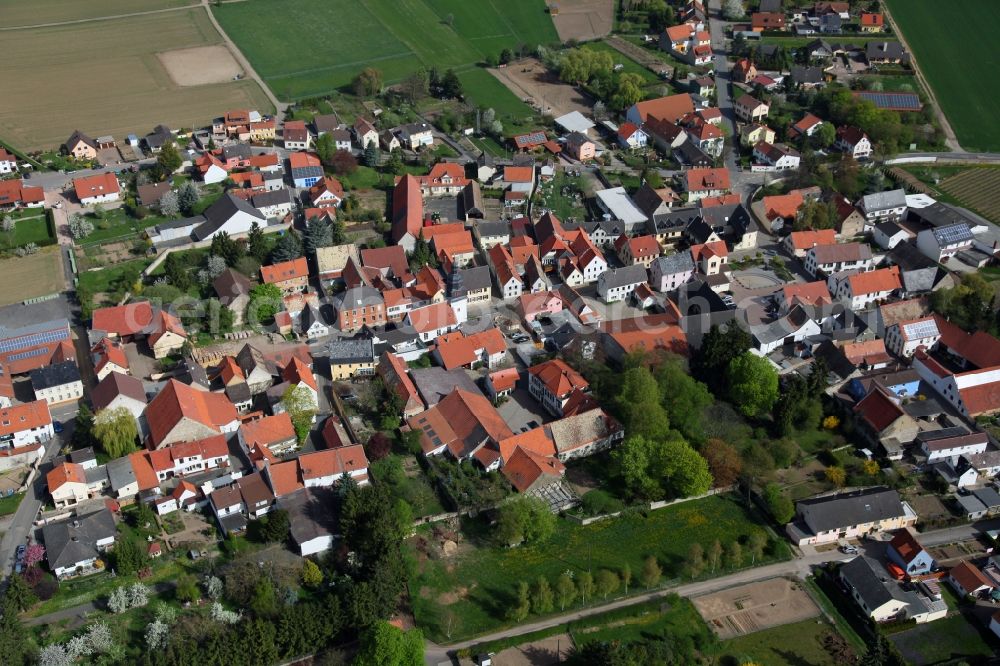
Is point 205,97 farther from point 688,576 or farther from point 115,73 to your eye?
point 688,576

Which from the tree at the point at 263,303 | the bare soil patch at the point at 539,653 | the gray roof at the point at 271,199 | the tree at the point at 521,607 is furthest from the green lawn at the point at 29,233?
the bare soil patch at the point at 539,653

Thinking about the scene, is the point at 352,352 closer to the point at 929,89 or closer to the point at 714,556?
the point at 714,556

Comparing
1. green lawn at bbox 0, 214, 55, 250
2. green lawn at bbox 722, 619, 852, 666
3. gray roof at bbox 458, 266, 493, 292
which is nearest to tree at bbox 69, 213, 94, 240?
green lawn at bbox 0, 214, 55, 250

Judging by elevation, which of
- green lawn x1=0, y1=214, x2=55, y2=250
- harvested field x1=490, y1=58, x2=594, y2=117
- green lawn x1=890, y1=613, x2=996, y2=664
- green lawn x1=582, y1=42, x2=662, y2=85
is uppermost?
green lawn x1=582, y1=42, x2=662, y2=85

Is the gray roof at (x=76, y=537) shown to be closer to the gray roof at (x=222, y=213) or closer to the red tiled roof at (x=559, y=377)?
the red tiled roof at (x=559, y=377)

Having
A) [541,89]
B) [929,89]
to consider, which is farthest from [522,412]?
[929,89]

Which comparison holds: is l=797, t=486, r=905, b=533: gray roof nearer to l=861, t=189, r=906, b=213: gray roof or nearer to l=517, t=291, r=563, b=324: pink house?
l=517, t=291, r=563, b=324: pink house
